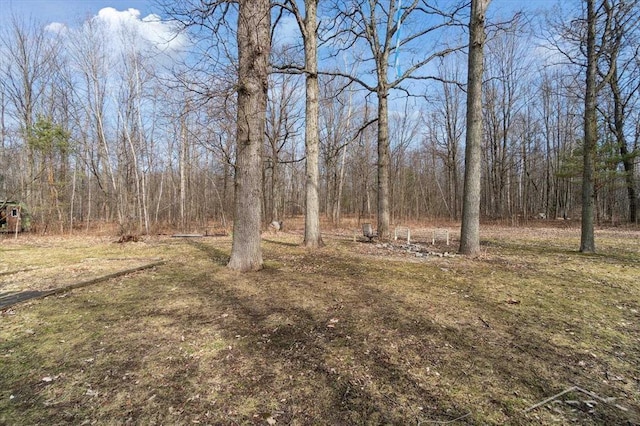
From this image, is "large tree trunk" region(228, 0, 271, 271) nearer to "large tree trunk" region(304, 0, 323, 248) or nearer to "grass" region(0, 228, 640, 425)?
"grass" region(0, 228, 640, 425)

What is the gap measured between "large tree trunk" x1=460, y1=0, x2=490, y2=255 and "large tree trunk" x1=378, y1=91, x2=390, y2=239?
3591 millimetres

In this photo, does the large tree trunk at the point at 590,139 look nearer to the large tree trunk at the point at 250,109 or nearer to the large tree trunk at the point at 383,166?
the large tree trunk at the point at 383,166

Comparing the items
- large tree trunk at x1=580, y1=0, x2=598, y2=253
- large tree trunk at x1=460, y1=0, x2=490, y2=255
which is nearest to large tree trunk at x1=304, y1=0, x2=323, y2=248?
large tree trunk at x1=460, y1=0, x2=490, y2=255

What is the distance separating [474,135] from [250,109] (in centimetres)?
522

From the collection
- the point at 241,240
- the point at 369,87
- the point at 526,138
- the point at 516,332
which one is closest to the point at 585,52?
the point at 369,87

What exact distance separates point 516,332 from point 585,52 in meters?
8.76

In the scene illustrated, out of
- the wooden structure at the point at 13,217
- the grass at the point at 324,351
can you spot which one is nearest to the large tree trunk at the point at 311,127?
the grass at the point at 324,351

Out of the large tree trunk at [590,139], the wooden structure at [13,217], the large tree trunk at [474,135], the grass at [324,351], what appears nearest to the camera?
the grass at [324,351]

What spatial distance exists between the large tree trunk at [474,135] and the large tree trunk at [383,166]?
141 inches

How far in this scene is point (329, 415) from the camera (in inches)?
77.1

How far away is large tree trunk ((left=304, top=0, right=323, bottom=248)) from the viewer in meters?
8.39

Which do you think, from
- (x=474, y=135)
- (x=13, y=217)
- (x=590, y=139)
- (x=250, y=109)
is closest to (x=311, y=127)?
(x=250, y=109)

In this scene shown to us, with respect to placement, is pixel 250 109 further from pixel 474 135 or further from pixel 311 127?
pixel 474 135

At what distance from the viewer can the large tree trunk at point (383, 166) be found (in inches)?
421
